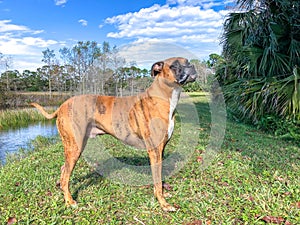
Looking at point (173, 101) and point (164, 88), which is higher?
point (164, 88)

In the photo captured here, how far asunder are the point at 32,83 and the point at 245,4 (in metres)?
33.2

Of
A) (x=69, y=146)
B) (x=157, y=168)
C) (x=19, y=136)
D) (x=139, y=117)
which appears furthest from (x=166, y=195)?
(x=19, y=136)

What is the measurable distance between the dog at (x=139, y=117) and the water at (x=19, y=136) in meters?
5.88

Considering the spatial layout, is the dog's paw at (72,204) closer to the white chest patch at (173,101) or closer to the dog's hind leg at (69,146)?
the dog's hind leg at (69,146)

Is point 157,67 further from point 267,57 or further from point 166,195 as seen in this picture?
point 267,57

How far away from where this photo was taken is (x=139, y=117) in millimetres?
3033

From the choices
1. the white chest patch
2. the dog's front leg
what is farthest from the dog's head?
the dog's front leg

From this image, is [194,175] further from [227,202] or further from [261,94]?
[261,94]

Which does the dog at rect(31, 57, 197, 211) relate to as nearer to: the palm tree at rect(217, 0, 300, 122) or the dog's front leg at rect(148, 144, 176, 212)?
the dog's front leg at rect(148, 144, 176, 212)

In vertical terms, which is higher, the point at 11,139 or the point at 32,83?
the point at 32,83

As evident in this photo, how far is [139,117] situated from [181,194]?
1133 millimetres

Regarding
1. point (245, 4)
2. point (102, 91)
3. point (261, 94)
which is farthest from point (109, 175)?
point (245, 4)

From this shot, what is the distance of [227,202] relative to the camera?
9.80 feet

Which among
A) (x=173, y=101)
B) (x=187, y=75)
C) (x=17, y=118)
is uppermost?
(x=187, y=75)
